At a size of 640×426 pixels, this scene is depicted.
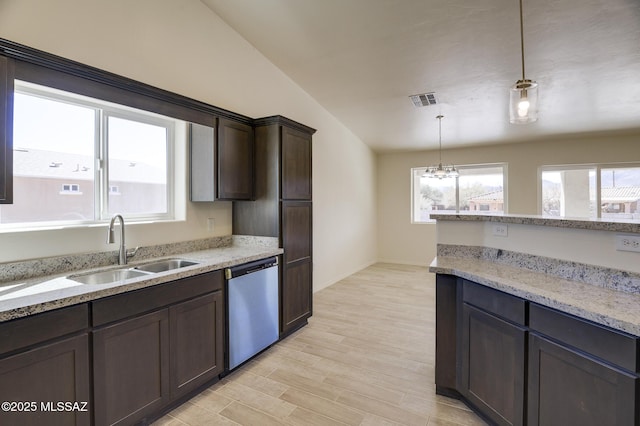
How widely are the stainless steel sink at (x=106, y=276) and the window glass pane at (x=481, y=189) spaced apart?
636cm

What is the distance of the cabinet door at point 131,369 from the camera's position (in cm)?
167

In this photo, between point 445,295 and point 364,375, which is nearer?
point 445,295

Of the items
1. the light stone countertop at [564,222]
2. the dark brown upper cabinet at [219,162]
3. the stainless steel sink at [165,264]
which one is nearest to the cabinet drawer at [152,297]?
the stainless steel sink at [165,264]

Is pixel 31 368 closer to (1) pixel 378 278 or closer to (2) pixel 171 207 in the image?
(2) pixel 171 207

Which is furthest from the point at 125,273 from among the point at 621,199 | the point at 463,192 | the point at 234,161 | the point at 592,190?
the point at 621,199

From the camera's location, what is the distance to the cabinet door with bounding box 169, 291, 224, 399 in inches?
81.8

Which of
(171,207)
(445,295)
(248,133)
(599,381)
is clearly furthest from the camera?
(248,133)

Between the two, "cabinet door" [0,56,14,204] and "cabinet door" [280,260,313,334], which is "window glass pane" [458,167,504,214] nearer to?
"cabinet door" [280,260,313,334]

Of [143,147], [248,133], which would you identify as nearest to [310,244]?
[248,133]

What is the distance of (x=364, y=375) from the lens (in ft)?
8.30

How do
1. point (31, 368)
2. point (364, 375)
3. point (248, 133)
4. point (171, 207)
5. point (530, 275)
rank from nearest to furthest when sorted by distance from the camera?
point (31, 368) → point (530, 275) → point (364, 375) → point (171, 207) → point (248, 133)

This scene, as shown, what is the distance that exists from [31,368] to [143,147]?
6.25 ft

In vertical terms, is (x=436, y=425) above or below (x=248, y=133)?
below

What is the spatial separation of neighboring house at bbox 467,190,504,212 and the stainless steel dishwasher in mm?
5250
